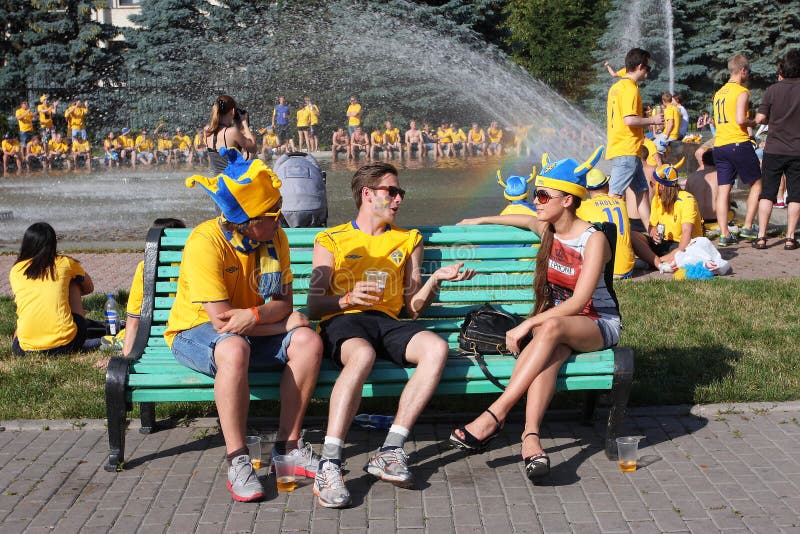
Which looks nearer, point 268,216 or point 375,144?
point 268,216

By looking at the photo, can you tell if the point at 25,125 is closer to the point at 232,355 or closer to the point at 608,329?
the point at 232,355

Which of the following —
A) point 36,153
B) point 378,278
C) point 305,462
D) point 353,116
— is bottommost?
point 305,462

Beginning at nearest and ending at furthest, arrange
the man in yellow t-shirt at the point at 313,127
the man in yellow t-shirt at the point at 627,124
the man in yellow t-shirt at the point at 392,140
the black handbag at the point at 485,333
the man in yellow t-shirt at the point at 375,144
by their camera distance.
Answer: the black handbag at the point at 485,333
the man in yellow t-shirt at the point at 627,124
the man in yellow t-shirt at the point at 375,144
the man in yellow t-shirt at the point at 392,140
the man in yellow t-shirt at the point at 313,127

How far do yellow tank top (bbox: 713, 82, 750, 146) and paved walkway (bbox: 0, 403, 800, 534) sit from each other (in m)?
5.82

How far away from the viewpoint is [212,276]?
4754 mm

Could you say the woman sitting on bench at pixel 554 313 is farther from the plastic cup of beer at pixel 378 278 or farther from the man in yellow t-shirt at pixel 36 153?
the man in yellow t-shirt at pixel 36 153

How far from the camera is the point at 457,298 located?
571cm

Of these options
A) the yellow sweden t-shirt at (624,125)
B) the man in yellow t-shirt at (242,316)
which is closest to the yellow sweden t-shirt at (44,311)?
the man in yellow t-shirt at (242,316)

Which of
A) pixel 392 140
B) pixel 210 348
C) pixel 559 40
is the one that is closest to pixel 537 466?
pixel 210 348

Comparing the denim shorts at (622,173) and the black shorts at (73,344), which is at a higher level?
the denim shorts at (622,173)

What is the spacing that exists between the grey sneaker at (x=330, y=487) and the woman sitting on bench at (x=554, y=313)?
0.64 m

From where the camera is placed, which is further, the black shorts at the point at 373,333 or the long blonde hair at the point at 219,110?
the long blonde hair at the point at 219,110

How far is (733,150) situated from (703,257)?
2174 mm

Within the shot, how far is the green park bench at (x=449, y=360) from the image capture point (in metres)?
4.79
